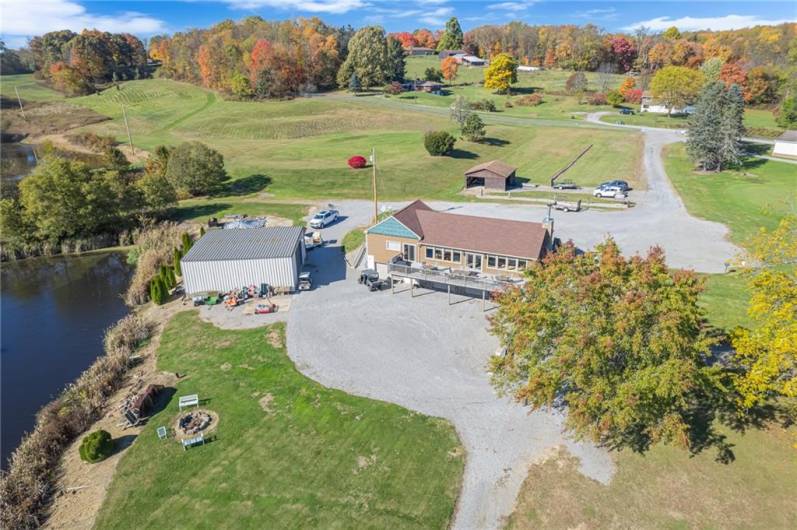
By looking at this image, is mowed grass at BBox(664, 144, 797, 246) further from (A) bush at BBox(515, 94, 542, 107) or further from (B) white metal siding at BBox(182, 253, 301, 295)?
(A) bush at BBox(515, 94, 542, 107)

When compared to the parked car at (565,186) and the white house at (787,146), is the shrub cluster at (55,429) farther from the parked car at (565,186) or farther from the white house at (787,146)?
the white house at (787,146)

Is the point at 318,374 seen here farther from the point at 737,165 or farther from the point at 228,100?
the point at 228,100

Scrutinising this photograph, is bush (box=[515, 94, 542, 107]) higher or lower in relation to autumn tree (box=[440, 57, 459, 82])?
lower

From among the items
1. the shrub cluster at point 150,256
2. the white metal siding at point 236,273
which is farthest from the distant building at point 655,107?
the shrub cluster at point 150,256

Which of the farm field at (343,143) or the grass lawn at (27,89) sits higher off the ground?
the grass lawn at (27,89)

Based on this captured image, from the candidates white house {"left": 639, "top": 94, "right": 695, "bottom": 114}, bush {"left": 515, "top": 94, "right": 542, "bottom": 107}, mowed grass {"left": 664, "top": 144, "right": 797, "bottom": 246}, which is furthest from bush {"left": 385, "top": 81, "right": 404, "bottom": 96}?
mowed grass {"left": 664, "top": 144, "right": 797, "bottom": 246}

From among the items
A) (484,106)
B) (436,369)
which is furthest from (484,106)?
(436,369)

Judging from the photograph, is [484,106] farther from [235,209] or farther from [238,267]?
[238,267]

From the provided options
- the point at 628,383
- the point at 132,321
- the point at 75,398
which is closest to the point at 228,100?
the point at 132,321
